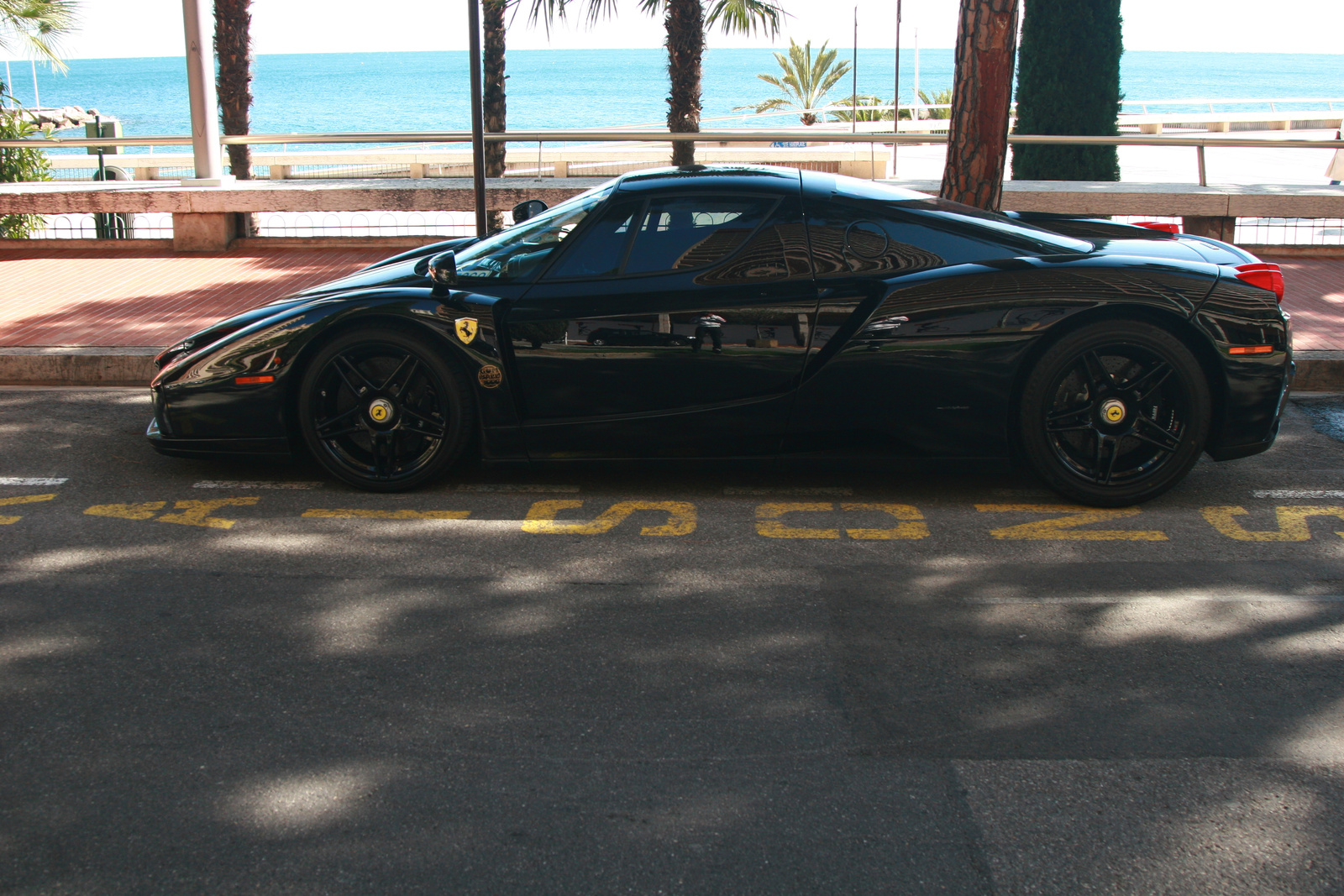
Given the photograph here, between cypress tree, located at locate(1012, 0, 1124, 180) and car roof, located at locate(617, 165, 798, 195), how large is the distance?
11453 mm

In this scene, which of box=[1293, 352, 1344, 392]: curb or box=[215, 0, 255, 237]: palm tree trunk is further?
box=[215, 0, 255, 237]: palm tree trunk

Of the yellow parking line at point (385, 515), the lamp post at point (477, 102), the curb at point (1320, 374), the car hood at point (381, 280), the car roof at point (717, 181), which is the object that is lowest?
the yellow parking line at point (385, 515)

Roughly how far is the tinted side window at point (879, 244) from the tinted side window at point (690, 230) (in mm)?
261

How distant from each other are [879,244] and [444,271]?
71.3 inches

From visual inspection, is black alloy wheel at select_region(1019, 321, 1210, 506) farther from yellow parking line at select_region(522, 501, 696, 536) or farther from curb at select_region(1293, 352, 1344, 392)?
curb at select_region(1293, 352, 1344, 392)

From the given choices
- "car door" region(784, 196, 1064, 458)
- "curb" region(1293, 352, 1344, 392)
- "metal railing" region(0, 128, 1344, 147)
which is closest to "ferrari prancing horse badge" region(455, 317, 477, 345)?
"car door" region(784, 196, 1064, 458)

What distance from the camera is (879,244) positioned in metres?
4.68

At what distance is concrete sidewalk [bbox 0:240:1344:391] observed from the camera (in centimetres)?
707

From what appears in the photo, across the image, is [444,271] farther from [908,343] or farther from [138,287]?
[138,287]

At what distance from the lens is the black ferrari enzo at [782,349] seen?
4.58 m

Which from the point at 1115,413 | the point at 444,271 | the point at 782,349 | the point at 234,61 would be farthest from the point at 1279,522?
the point at 234,61

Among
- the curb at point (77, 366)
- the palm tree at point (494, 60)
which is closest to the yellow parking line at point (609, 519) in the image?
the curb at point (77, 366)

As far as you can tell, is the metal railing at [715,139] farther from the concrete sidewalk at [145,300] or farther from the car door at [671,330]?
the car door at [671,330]

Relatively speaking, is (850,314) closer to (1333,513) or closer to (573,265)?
(573,265)
